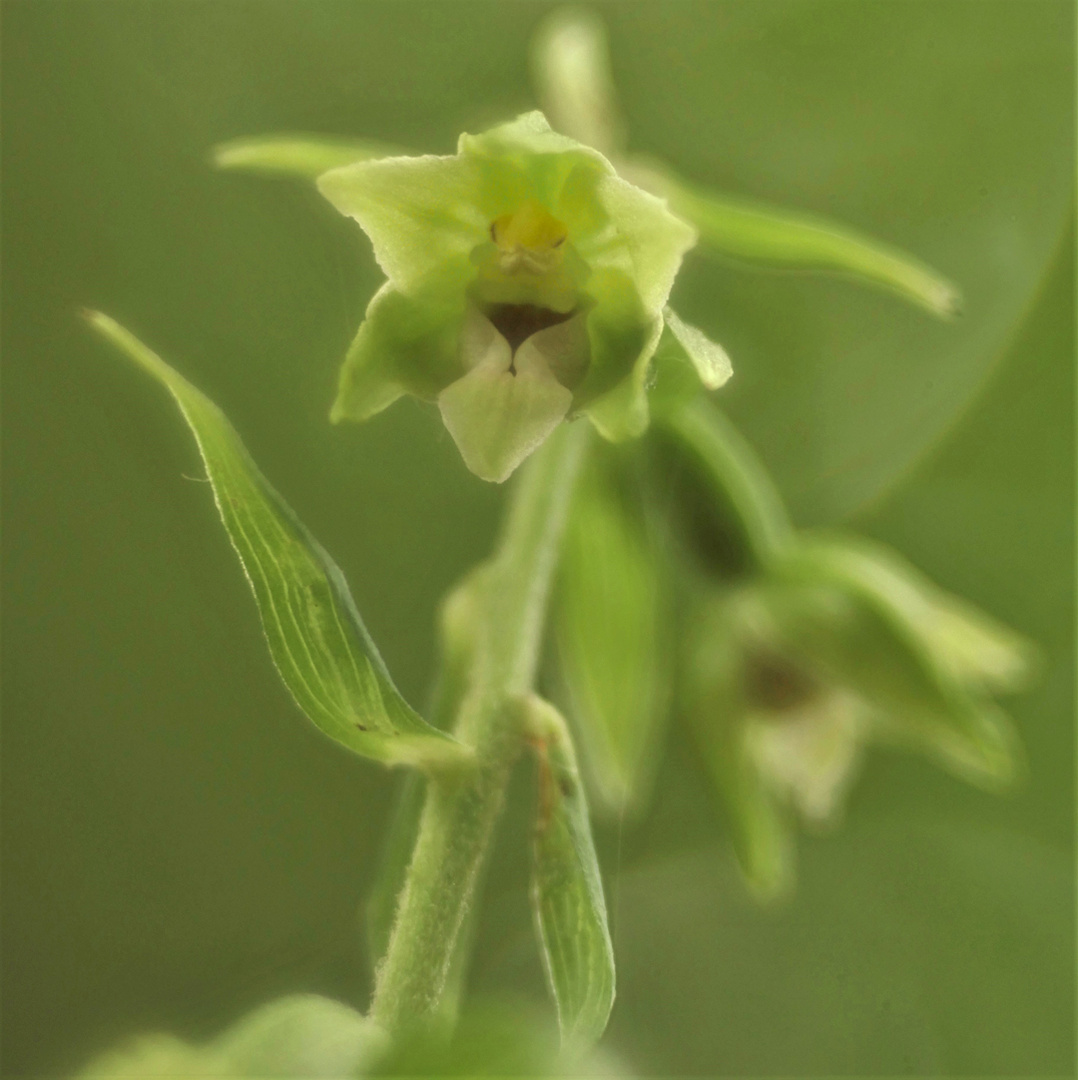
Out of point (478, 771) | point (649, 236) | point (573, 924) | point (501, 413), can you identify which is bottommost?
point (573, 924)

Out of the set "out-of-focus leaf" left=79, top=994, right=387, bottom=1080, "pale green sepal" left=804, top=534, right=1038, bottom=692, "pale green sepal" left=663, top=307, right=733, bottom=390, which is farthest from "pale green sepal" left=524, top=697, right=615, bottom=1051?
"pale green sepal" left=804, top=534, right=1038, bottom=692

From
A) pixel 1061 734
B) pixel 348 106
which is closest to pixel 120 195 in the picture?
pixel 348 106

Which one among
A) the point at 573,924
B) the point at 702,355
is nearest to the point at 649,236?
the point at 702,355

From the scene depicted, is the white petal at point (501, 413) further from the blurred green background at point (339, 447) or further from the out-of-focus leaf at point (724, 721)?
the blurred green background at point (339, 447)

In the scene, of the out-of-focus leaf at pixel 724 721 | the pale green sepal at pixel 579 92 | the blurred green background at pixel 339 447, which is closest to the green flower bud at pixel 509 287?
the pale green sepal at pixel 579 92

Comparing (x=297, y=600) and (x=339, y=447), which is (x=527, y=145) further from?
(x=339, y=447)

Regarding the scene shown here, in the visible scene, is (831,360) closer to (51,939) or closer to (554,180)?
(554,180)

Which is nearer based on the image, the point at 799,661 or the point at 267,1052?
the point at 267,1052
